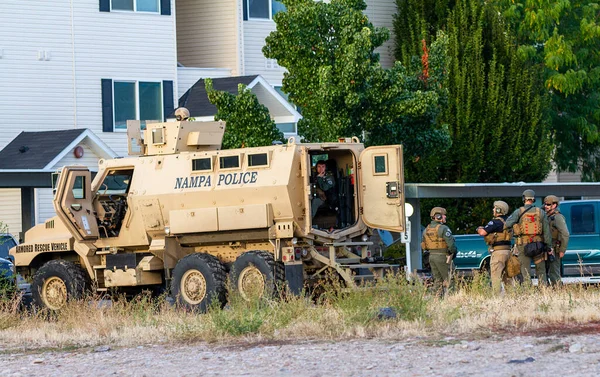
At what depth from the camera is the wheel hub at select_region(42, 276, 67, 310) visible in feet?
66.1

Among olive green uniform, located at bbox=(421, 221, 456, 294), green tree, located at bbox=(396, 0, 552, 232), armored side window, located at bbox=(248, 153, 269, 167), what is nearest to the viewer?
armored side window, located at bbox=(248, 153, 269, 167)

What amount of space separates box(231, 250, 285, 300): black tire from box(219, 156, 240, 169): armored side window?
1327mm

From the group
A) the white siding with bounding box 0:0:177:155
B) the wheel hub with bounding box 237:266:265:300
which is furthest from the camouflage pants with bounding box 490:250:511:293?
the white siding with bounding box 0:0:177:155

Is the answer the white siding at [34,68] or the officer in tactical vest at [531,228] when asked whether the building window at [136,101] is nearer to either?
the white siding at [34,68]

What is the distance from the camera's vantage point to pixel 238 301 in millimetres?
16031

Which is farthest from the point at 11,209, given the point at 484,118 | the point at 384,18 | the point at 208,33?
the point at 384,18

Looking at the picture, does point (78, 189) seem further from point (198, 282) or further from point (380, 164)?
point (380, 164)

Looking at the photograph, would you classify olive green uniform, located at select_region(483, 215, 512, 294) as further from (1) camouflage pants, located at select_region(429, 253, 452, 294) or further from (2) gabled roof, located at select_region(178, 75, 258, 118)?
(2) gabled roof, located at select_region(178, 75, 258, 118)

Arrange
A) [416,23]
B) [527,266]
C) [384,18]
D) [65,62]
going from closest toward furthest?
[527,266], [65,62], [416,23], [384,18]

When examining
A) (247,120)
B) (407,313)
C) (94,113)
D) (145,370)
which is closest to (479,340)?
(407,313)

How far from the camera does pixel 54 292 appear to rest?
20328 mm

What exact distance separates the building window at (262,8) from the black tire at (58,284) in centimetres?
1594

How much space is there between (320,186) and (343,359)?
6.67 metres

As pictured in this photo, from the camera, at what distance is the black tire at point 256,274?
1766cm
